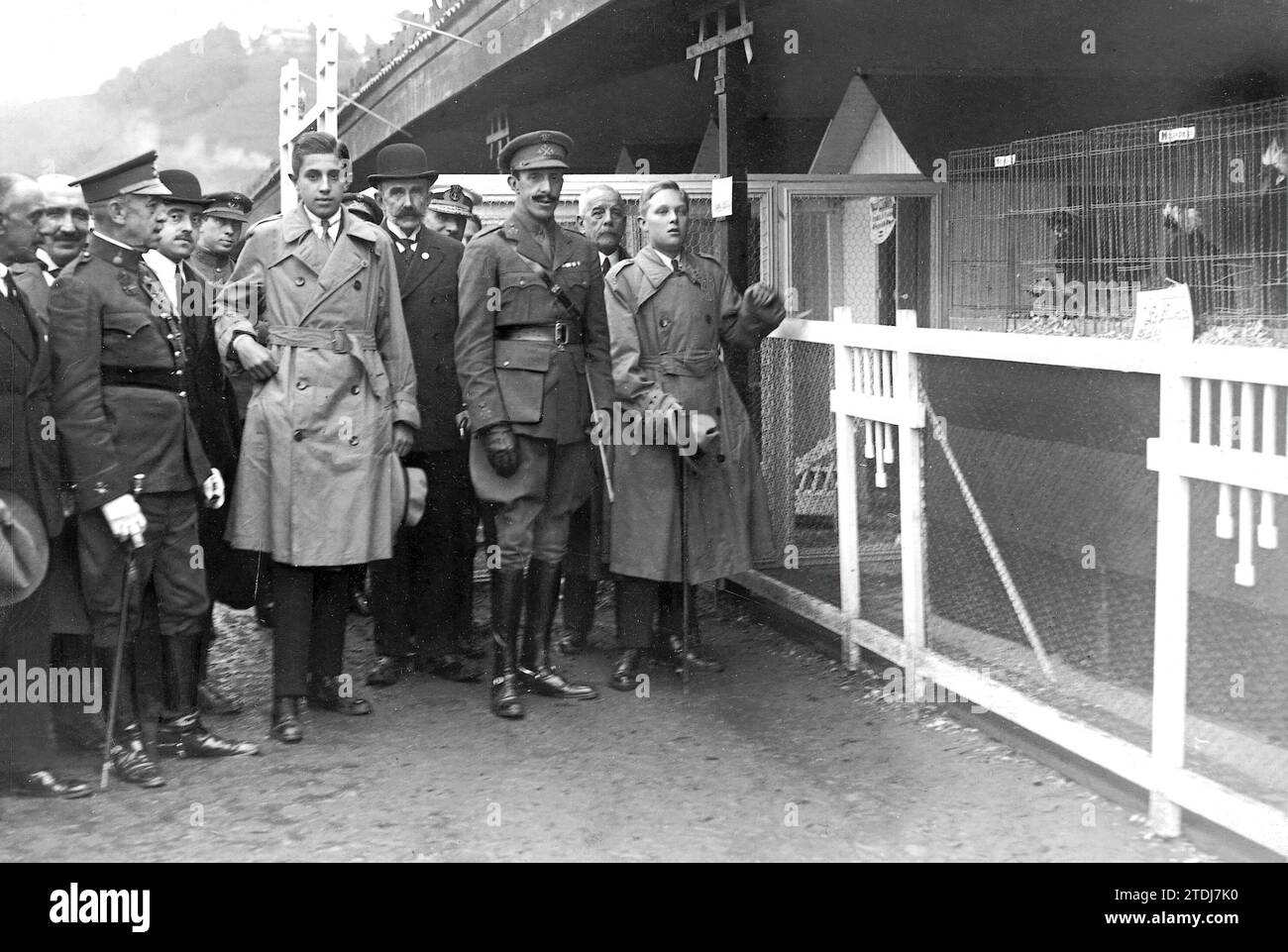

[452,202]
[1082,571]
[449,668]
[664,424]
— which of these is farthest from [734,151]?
[1082,571]

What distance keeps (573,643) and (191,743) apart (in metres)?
2.06

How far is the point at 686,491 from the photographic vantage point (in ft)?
20.4

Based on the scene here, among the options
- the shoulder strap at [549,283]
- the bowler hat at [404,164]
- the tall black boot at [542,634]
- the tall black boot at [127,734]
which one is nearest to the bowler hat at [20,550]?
the tall black boot at [127,734]

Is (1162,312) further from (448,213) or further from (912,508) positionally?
(448,213)

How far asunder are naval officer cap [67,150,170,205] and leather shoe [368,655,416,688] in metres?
2.28

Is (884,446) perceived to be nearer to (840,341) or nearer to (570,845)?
(840,341)

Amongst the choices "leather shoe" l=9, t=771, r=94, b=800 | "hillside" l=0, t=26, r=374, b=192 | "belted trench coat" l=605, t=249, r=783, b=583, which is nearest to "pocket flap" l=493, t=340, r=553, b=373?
"belted trench coat" l=605, t=249, r=783, b=583

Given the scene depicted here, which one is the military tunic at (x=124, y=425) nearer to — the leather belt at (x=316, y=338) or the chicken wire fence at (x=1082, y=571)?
the leather belt at (x=316, y=338)

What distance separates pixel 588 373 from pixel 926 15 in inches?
125

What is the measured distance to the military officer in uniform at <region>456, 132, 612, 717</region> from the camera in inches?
226

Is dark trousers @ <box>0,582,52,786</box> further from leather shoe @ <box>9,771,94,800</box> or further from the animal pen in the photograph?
the animal pen

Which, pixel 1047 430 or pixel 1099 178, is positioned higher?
pixel 1099 178

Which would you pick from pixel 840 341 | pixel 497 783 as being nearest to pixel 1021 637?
pixel 840 341

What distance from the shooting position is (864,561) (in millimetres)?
6422
